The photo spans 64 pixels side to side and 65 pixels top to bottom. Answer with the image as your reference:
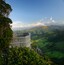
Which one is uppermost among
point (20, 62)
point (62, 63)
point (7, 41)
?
point (7, 41)

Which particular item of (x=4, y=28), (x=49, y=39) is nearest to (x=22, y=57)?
(x=4, y=28)

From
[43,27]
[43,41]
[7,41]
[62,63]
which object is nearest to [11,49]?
[7,41]

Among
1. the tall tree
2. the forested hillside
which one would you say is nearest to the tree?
the tall tree

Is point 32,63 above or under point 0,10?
under

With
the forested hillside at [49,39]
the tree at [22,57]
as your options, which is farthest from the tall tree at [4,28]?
the forested hillside at [49,39]

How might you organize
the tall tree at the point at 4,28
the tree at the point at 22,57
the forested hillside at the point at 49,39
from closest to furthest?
the tree at the point at 22,57 → the tall tree at the point at 4,28 → the forested hillside at the point at 49,39

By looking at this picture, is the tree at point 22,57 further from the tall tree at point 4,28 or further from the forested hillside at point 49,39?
the forested hillside at point 49,39

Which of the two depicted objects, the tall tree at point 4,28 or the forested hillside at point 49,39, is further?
the forested hillside at point 49,39

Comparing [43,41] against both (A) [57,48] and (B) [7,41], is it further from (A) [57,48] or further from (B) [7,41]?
(B) [7,41]

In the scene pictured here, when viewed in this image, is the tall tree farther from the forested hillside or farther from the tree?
the forested hillside
